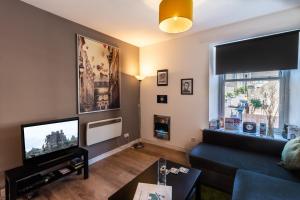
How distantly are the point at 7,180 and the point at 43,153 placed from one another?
1.32 feet

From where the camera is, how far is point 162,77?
3.48 m

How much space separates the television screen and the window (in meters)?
2.71

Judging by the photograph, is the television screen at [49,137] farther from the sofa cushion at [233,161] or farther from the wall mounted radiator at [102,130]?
the sofa cushion at [233,161]

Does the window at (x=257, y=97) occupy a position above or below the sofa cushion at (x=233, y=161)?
above

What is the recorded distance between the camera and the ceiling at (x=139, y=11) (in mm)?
1983

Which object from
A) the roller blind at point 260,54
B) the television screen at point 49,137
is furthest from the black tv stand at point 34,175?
the roller blind at point 260,54

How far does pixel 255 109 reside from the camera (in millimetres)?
2643

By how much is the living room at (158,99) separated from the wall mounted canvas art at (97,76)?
0.02 m

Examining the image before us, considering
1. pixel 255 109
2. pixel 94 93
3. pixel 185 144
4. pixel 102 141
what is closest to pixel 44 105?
pixel 94 93

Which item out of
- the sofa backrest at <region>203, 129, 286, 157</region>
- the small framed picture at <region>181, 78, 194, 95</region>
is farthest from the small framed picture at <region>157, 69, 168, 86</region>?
the sofa backrest at <region>203, 129, 286, 157</region>

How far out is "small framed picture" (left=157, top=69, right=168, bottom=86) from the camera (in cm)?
343

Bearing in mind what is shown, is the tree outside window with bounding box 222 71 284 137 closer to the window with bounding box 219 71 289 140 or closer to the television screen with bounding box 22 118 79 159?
the window with bounding box 219 71 289 140

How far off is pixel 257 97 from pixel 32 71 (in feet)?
11.7

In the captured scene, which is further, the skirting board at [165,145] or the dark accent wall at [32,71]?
the skirting board at [165,145]
